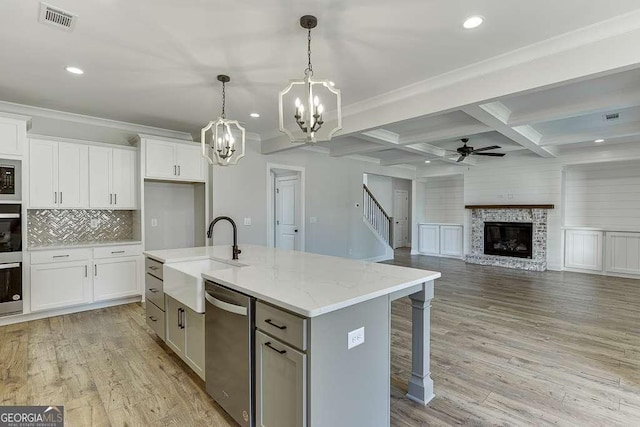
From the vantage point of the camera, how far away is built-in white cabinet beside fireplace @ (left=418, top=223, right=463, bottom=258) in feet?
28.7

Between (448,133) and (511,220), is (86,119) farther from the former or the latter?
(511,220)

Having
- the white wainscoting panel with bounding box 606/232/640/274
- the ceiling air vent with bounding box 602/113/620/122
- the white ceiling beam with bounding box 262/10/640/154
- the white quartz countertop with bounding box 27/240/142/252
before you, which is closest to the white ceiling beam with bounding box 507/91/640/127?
the ceiling air vent with bounding box 602/113/620/122

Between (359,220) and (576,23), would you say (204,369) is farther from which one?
(359,220)

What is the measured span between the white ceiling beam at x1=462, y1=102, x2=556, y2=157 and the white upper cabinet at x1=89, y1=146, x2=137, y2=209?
453cm

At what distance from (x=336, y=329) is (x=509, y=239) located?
7.54 m

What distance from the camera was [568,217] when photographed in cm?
714

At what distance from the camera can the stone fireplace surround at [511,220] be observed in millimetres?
7074

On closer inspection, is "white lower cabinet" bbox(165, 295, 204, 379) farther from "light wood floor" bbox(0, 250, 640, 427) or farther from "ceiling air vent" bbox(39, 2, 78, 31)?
"ceiling air vent" bbox(39, 2, 78, 31)

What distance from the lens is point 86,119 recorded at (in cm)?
459

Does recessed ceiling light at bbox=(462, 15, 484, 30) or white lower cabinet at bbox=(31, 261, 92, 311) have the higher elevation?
recessed ceiling light at bbox=(462, 15, 484, 30)

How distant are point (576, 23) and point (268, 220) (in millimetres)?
4823

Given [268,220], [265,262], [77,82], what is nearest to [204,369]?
[265,262]

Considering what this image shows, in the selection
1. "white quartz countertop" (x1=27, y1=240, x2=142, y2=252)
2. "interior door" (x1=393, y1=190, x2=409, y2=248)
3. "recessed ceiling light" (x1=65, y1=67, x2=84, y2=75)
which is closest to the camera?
"recessed ceiling light" (x1=65, y1=67, x2=84, y2=75)

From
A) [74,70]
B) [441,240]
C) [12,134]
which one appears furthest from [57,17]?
[441,240]
